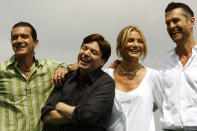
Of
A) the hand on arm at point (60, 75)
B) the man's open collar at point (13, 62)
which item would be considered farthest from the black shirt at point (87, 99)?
the man's open collar at point (13, 62)

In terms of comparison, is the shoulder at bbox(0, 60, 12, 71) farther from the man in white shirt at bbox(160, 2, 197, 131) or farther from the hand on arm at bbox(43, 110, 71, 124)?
the man in white shirt at bbox(160, 2, 197, 131)

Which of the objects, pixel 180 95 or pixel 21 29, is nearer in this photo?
pixel 180 95

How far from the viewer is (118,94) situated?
6.21 metres

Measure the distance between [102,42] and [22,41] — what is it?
1914mm

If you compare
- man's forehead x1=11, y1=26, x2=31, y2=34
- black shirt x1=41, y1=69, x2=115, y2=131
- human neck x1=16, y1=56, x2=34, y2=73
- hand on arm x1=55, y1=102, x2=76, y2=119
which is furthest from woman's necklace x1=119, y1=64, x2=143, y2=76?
man's forehead x1=11, y1=26, x2=31, y2=34

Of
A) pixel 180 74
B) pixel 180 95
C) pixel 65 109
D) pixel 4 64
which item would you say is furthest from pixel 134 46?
pixel 4 64

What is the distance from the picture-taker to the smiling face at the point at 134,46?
6465mm

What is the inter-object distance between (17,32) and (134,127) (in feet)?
10.9

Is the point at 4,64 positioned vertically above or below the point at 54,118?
above

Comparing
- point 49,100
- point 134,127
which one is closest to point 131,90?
point 134,127

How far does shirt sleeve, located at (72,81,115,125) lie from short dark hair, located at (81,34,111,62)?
2.59ft

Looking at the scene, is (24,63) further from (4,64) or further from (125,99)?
(125,99)

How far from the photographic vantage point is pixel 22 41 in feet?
21.0

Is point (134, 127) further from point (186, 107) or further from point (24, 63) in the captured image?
point (24, 63)
